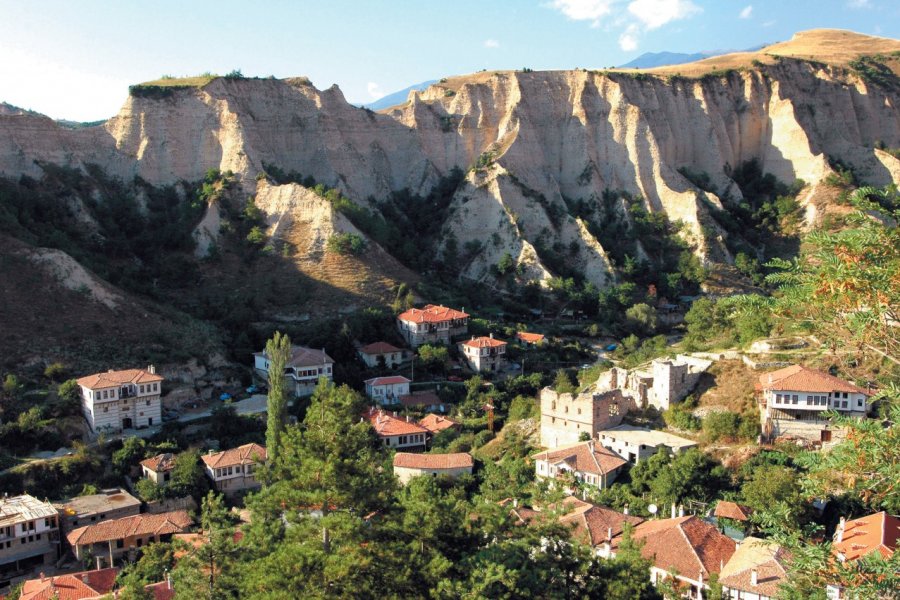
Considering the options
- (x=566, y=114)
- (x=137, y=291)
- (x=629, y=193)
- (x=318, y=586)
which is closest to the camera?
(x=318, y=586)

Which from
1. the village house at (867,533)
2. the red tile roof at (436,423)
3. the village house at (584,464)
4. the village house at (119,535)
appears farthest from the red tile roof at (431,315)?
the village house at (867,533)

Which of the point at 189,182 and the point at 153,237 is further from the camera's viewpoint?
the point at 189,182

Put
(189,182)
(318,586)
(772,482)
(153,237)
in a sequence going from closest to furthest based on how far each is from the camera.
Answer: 1. (318,586)
2. (772,482)
3. (153,237)
4. (189,182)

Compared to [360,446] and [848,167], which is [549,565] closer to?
[360,446]

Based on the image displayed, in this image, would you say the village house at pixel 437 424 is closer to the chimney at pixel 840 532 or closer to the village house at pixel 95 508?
the village house at pixel 95 508

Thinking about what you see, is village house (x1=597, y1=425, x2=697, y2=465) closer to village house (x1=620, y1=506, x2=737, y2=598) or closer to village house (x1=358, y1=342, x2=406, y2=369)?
village house (x1=620, y1=506, x2=737, y2=598)

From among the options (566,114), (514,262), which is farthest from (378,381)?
(566,114)

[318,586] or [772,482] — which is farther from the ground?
[318,586]
